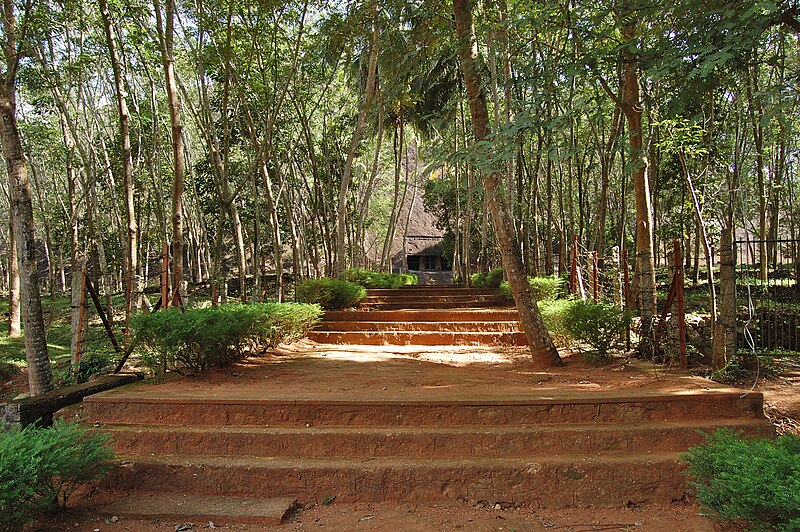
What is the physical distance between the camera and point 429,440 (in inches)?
157

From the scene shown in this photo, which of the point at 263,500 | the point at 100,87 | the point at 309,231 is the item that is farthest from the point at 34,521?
the point at 309,231

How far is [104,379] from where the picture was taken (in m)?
5.14

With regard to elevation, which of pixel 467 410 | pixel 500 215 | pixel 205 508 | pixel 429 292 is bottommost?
pixel 205 508

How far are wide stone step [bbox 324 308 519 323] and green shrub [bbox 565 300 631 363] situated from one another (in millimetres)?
2626

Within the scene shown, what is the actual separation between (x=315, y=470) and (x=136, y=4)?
28.6ft

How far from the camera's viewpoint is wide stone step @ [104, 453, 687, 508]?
3607 mm

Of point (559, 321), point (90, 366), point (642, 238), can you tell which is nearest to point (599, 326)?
point (559, 321)

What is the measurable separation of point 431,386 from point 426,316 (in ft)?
13.8

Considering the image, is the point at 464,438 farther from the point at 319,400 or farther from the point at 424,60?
the point at 424,60

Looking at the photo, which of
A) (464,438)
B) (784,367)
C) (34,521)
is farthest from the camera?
(784,367)

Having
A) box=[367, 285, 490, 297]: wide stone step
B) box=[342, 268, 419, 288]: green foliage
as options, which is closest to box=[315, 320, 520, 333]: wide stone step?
box=[367, 285, 490, 297]: wide stone step

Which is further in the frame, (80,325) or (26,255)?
(80,325)

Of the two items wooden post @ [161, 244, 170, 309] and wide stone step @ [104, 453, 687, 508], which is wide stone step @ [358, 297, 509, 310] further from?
wide stone step @ [104, 453, 687, 508]

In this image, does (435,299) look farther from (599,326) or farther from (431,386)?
(431,386)
